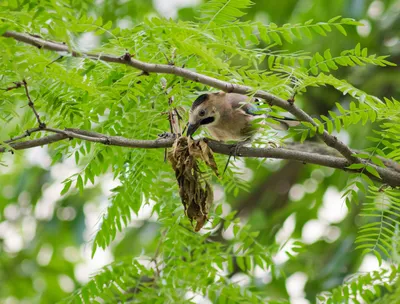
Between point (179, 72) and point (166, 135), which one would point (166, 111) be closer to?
point (166, 135)

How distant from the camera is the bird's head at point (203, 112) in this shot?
3279mm

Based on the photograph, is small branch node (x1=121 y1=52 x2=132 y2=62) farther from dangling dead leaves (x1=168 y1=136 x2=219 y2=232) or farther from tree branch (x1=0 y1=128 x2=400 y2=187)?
dangling dead leaves (x1=168 y1=136 x2=219 y2=232)

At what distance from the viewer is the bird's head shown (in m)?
3.28

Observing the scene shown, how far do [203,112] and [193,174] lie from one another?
0.85 m

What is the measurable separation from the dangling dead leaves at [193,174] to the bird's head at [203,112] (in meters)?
0.47

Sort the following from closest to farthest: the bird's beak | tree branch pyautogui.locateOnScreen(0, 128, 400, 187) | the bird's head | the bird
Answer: tree branch pyautogui.locateOnScreen(0, 128, 400, 187), the bird's beak, the bird's head, the bird

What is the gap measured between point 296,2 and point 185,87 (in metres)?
4.08

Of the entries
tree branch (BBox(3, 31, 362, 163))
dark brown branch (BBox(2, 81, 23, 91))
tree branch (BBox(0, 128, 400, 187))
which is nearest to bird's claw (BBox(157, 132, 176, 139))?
tree branch (BBox(0, 128, 400, 187))

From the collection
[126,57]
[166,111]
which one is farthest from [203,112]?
[126,57]

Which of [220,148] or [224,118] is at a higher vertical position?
[220,148]

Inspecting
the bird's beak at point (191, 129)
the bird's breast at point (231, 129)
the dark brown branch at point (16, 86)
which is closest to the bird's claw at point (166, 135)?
the bird's beak at point (191, 129)

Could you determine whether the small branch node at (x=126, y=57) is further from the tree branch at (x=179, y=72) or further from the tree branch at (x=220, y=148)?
the tree branch at (x=220, y=148)

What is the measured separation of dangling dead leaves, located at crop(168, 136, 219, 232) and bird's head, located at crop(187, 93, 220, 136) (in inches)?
18.7

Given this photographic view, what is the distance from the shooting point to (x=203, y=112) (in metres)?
3.49
